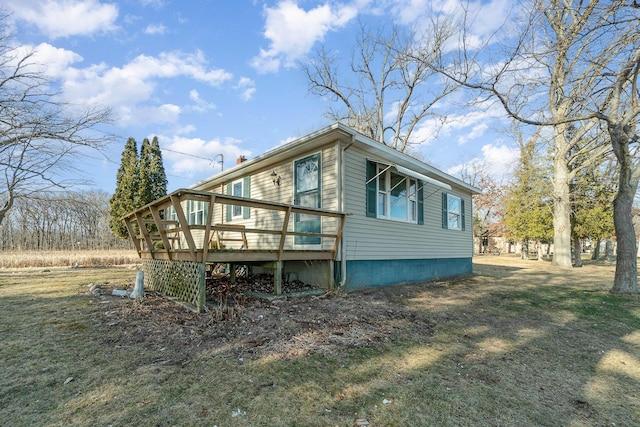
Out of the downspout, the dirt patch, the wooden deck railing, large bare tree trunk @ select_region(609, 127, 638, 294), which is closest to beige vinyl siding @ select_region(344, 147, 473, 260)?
the downspout

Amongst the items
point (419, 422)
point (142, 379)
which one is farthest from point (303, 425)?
point (142, 379)

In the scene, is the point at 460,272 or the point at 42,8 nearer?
the point at 42,8

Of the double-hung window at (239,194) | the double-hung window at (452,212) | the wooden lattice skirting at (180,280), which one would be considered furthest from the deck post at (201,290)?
the double-hung window at (452,212)

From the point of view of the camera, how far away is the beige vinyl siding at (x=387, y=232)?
717 centimetres

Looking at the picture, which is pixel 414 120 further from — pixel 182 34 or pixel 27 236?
pixel 27 236

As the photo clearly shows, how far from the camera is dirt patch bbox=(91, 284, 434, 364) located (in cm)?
367

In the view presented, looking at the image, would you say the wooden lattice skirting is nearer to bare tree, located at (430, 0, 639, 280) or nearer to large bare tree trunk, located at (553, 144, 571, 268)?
bare tree, located at (430, 0, 639, 280)

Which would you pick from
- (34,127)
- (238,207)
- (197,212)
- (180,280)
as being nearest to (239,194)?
(238,207)

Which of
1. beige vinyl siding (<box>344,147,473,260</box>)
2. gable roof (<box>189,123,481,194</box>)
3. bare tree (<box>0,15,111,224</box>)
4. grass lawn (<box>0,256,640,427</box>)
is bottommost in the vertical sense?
grass lawn (<box>0,256,640,427</box>)

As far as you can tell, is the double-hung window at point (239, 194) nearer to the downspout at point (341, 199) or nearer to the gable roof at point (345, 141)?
the gable roof at point (345, 141)

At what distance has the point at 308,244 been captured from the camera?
763 cm

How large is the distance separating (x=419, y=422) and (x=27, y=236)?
28626 mm

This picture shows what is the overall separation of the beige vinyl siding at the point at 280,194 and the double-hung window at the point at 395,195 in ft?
4.37

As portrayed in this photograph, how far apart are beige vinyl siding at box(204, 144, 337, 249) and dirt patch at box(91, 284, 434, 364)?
7.21ft
